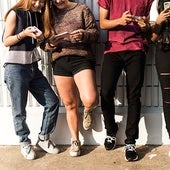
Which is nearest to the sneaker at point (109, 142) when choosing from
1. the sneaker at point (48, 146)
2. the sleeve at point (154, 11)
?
the sneaker at point (48, 146)

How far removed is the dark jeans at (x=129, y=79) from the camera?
4.04 m

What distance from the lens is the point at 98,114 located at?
4.55 meters

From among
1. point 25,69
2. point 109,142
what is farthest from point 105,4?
point 109,142

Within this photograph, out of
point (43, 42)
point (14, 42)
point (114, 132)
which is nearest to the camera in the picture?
point (14, 42)

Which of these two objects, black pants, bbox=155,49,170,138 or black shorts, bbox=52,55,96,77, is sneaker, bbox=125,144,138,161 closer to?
black pants, bbox=155,49,170,138

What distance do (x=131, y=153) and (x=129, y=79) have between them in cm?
77

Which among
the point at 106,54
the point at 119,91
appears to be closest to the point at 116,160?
the point at 119,91

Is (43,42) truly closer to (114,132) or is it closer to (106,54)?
(106,54)

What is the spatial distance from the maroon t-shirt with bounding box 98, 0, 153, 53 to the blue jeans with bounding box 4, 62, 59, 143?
828mm

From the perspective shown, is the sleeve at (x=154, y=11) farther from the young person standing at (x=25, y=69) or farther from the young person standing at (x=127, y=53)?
the young person standing at (x=25, y=69)

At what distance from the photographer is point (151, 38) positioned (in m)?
4.07

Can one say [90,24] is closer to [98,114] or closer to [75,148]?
[98,114]

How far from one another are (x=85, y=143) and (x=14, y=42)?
1.50 m

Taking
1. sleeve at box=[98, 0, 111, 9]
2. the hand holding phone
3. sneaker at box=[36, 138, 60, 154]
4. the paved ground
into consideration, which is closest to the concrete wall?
the paved ground
